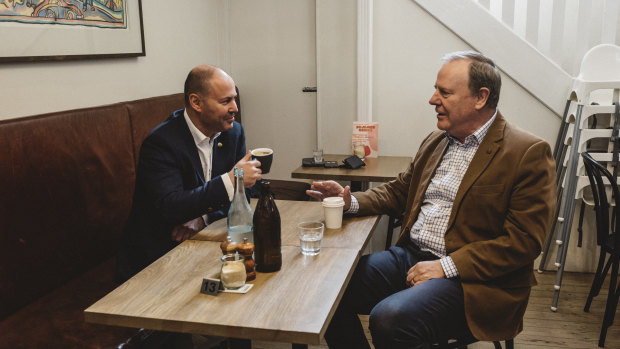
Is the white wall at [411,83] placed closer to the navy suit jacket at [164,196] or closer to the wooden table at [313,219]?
the wooden table at [313,219]

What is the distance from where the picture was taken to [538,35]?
143 inches

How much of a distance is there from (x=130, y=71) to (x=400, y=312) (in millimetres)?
2062

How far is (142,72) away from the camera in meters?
3.22

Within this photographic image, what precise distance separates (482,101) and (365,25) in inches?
70.0

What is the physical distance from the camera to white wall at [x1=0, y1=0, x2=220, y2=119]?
240cm

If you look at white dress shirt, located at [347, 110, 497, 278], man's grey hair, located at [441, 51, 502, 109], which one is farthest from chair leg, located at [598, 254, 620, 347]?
man's grey hair, located at [441, 51, 502, 109]

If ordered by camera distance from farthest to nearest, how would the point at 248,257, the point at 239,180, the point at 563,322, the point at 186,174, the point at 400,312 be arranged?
the point at 563,322, the point at 186,174, the point at 400,312, the point at 239,180, the point at 248,257

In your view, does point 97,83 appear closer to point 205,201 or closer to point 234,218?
point 205,201

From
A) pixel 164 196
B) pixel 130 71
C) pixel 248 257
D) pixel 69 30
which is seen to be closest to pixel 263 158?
pixel 164 196

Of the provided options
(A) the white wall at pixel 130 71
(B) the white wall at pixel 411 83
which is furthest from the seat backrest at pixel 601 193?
(A) the white wall at pixel 130 71

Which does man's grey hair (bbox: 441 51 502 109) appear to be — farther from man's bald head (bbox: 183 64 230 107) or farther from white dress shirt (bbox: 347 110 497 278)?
man's bald head (bbox: 183 64 230 107)

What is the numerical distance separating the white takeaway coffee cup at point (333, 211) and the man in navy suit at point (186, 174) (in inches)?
10.7

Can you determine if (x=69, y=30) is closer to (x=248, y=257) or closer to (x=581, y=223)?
(x=248, y=257)

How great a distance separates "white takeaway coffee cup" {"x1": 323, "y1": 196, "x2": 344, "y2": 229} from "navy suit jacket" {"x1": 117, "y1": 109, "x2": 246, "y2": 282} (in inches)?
14.3
